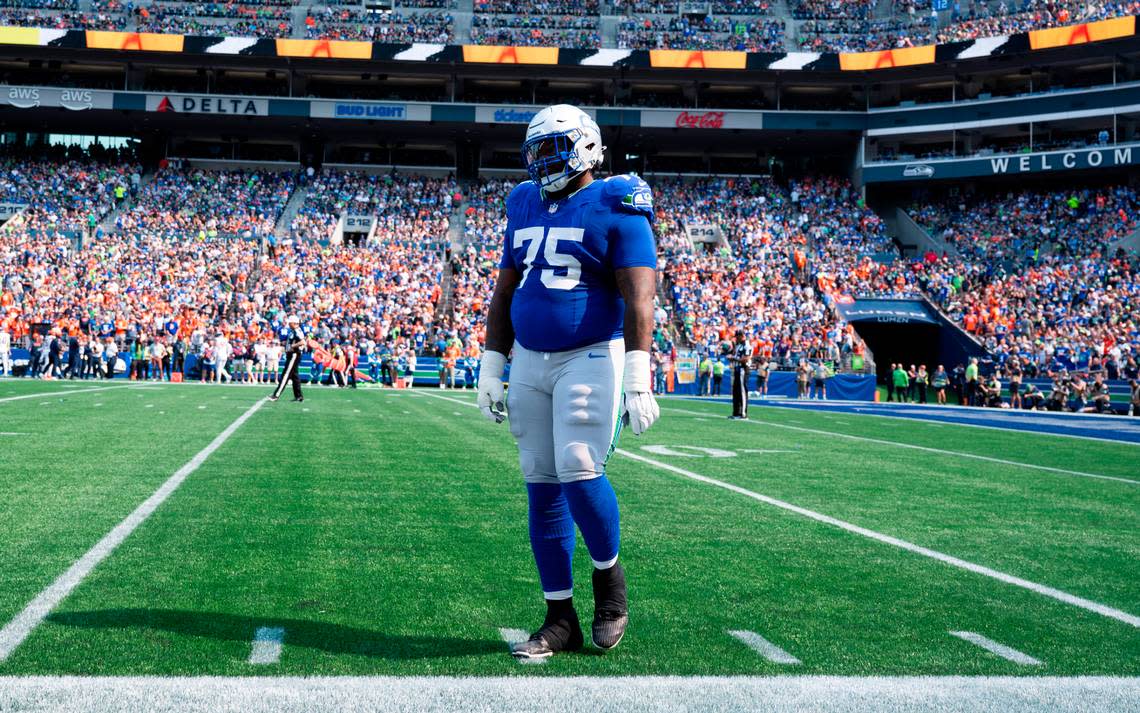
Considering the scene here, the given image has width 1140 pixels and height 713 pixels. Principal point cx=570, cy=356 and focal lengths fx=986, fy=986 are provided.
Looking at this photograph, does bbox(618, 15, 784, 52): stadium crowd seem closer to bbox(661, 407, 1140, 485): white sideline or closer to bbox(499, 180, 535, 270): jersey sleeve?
bbox(661, 407, 1140, 485): white sideline

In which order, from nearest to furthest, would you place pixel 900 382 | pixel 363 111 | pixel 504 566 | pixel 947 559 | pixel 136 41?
pixel 504 566 → pixel 947 559 → pixel 900 382 → pixel 136 41 → pixel 363 111

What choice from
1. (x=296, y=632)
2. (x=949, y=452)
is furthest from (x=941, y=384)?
(x=296, y=632)

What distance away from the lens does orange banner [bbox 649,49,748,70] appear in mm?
46156

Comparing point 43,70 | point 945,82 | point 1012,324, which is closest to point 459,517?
point 1012,324

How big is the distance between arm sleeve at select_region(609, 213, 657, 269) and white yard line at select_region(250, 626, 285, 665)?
5.87 ft

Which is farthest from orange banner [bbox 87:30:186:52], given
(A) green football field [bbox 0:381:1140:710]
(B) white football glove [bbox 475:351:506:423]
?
(B) white football glove [bbox 475:351:506:423]

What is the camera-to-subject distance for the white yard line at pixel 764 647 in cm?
335

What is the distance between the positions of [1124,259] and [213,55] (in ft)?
129

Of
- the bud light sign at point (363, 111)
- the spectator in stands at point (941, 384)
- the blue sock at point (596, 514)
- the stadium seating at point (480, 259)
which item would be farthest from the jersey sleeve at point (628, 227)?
the bud light sign at point (363, 111)

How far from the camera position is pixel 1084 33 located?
136ft

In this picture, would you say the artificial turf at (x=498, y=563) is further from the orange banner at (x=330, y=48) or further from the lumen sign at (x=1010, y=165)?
the orange banner at (x=330, y=48)

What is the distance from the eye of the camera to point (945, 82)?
1838 inches

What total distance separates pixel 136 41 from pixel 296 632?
48.2 metres

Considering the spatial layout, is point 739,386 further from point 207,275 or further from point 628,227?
→ point 207,275
